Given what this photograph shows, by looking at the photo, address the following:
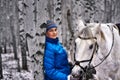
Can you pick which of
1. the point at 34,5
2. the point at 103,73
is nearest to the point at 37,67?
the point at 34,5

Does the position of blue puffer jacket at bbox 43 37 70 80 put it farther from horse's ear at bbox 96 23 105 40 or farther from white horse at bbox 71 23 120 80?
horse's ear at bbox 96 23 105 40

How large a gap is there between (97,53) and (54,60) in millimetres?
775

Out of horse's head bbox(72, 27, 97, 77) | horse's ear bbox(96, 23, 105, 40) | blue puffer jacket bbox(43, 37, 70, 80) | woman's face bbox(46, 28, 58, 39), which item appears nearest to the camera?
A: horse's head bbox(72, 27, 97, 77)

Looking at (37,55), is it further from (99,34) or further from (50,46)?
(99,34)

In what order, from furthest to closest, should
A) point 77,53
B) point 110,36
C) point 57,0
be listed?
point 57,0 < point 110,36 < point 77,53

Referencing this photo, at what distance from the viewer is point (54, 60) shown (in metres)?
6.27

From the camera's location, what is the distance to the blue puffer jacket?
20.4 ft

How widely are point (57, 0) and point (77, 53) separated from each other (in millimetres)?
3156

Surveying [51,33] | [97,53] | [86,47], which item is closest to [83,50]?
[86,47]

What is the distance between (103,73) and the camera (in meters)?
6.20

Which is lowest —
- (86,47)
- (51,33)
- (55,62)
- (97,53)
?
(55,62)

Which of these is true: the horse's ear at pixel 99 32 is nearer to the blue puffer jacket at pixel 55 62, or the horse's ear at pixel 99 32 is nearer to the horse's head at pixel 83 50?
the horse's head at pixel 83 50

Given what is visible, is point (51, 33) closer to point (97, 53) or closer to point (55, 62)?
point (55, 62)

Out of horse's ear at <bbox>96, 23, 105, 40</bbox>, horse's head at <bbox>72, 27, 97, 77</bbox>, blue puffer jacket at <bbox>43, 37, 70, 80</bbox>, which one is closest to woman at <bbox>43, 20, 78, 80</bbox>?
blue puffer jacket at <bbox>43, 37, 70, 80</bbox>
